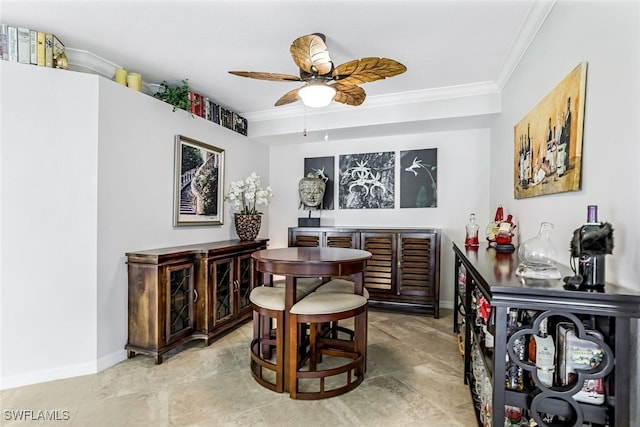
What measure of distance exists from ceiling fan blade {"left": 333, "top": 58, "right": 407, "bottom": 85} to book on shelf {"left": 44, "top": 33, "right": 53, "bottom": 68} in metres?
2.08

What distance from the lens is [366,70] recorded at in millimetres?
2074

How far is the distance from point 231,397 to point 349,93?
234 cm

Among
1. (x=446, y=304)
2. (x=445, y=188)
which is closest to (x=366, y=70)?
(x=445, y=188)

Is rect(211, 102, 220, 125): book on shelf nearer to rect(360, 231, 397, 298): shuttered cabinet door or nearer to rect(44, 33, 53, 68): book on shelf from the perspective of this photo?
rect(44, 33, 53, 68): book on shelf

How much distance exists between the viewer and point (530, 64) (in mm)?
2307

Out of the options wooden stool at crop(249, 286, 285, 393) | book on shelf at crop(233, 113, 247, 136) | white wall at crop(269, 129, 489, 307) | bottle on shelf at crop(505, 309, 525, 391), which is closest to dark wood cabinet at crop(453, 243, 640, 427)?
bottle on shelf at crop(505, 309, 525, 391)

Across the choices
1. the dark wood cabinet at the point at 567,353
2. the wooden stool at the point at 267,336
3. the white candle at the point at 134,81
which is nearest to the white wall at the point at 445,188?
the wooden stool at the point at 267,336

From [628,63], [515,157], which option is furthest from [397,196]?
[628,63]

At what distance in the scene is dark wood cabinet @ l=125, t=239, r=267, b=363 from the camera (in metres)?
2.55

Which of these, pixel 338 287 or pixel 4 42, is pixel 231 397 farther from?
pixel 4 42

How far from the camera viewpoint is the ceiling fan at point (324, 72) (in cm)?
193

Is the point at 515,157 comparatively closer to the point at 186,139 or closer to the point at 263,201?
the point at 263,201

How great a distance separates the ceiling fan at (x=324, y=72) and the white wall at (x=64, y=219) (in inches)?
51.0

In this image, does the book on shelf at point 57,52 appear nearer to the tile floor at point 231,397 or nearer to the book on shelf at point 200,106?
the book on shelf at point 200,106
